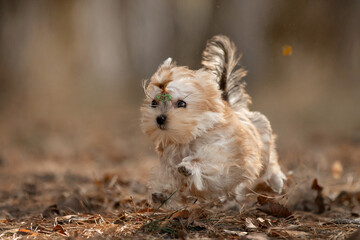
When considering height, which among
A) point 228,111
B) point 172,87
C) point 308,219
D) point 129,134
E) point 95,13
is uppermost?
point 95,13

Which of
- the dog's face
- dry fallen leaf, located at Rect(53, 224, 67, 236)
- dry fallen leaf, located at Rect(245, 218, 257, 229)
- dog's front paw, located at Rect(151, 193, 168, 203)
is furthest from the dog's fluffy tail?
dry fallen leaf, located at Rect(53, 224, 67, 236)

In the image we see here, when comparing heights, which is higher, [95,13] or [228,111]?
[95,13]

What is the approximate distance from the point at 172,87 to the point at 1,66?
1571 cm

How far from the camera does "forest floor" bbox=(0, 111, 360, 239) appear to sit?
3213mm

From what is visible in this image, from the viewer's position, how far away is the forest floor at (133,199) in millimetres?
3213

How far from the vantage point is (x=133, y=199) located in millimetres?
4828

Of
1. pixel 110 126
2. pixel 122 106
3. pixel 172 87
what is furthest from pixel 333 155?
pixel 122 106

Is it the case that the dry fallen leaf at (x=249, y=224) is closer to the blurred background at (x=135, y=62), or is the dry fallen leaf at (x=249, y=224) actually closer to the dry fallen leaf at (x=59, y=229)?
the dry fallen leaf at (x=59, y=229)

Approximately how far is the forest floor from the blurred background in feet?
1.07

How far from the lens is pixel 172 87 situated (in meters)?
3.46

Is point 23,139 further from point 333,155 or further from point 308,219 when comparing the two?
point 308,219

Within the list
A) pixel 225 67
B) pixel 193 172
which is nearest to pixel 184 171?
pixel 193 172

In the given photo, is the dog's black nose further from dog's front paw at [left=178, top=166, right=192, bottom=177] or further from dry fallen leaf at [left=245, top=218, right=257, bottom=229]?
dry fallen leaf at [left=245, top=218, right=257, bottom=229]

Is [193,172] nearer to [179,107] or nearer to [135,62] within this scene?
[179,107]
